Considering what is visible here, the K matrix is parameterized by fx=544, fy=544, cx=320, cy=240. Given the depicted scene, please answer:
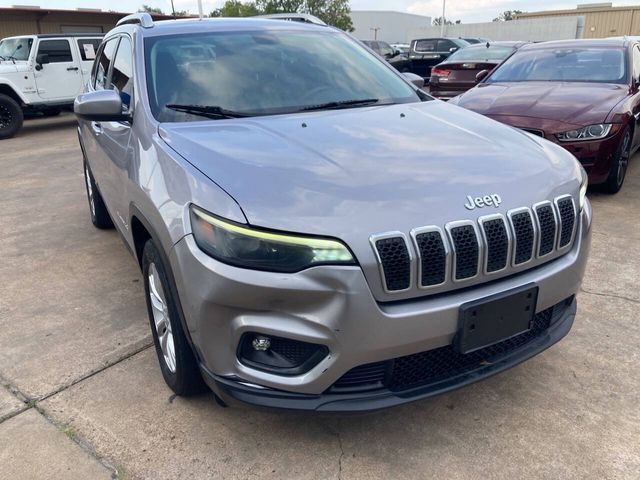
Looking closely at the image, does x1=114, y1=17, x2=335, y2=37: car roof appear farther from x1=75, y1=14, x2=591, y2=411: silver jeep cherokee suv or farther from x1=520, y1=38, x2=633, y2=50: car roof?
x1=520, y1=38, x2=633, y2=50: car roof

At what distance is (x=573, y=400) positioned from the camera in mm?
2451

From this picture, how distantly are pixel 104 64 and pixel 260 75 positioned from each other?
191cm

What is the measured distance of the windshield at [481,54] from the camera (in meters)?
10.5

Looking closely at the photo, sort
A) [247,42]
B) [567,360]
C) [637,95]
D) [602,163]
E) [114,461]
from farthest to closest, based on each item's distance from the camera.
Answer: [637,95] < [602,163] < [247,42] < [567,360] < [114,461]

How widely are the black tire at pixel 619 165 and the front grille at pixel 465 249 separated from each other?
4.00m

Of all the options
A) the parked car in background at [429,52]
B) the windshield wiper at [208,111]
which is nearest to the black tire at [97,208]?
the windshield wiper at [208,111]

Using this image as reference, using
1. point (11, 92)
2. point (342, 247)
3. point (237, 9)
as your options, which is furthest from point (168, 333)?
point (237, 9)

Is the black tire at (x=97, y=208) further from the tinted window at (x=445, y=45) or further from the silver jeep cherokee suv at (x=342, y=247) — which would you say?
the tinted window at (x=445, y=45)

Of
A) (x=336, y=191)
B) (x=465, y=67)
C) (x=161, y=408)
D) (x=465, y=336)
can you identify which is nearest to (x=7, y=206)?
(x=161, y=408)

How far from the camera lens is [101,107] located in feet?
8.71

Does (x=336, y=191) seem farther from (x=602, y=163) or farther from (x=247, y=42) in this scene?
(x=602, y=163)

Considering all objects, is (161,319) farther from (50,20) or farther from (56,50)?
(50,20)

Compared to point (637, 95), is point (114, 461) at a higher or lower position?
lower

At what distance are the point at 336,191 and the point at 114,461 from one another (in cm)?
139
